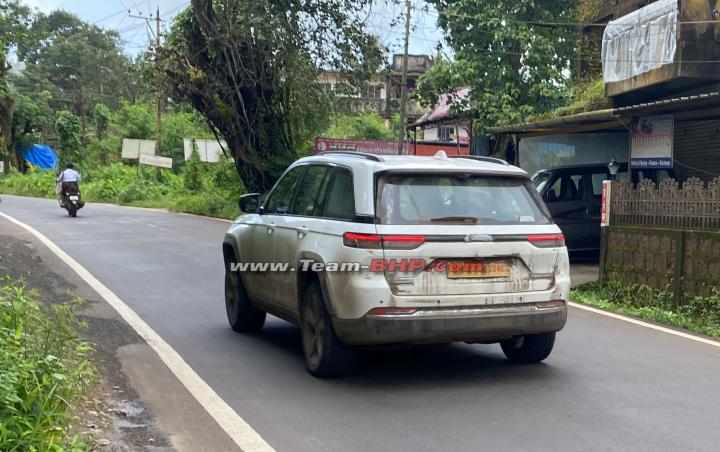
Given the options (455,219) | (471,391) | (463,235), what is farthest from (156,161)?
(471,391)

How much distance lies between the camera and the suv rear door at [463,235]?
5.77 m

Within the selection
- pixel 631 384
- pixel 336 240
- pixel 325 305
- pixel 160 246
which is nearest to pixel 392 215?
pixel 336 240

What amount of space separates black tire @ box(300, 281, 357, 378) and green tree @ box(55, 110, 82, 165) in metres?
46.9

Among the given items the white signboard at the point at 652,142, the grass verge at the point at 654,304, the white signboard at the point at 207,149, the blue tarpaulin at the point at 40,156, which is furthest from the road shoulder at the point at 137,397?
the blue tarpaulin at the point at 40,156

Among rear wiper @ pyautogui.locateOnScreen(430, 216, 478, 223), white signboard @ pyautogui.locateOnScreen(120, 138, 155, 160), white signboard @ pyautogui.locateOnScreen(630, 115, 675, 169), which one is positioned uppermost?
white signboard @ pyautogui.locateOnScreen(120, 138, 155, 160)

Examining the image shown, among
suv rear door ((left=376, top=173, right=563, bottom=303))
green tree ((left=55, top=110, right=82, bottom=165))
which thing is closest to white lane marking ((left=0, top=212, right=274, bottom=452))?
suv rear door ((left=376, top=173, right=563, bottom=303))

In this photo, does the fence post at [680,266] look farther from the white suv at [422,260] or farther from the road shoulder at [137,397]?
the road shoulder at [137,397]

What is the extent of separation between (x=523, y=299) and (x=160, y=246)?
11.3 meters

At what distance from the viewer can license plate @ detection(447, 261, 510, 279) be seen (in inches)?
230

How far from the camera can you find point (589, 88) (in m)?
21.3

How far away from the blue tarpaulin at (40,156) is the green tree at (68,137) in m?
7.87

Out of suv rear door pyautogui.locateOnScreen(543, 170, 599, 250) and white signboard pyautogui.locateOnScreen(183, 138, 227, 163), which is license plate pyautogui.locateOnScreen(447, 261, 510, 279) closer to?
suv rear door pyautogui.locateOnScreen(543, 170, 599, 250)

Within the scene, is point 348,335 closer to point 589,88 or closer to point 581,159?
point 581,159

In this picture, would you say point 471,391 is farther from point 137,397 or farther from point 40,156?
point 40,156
